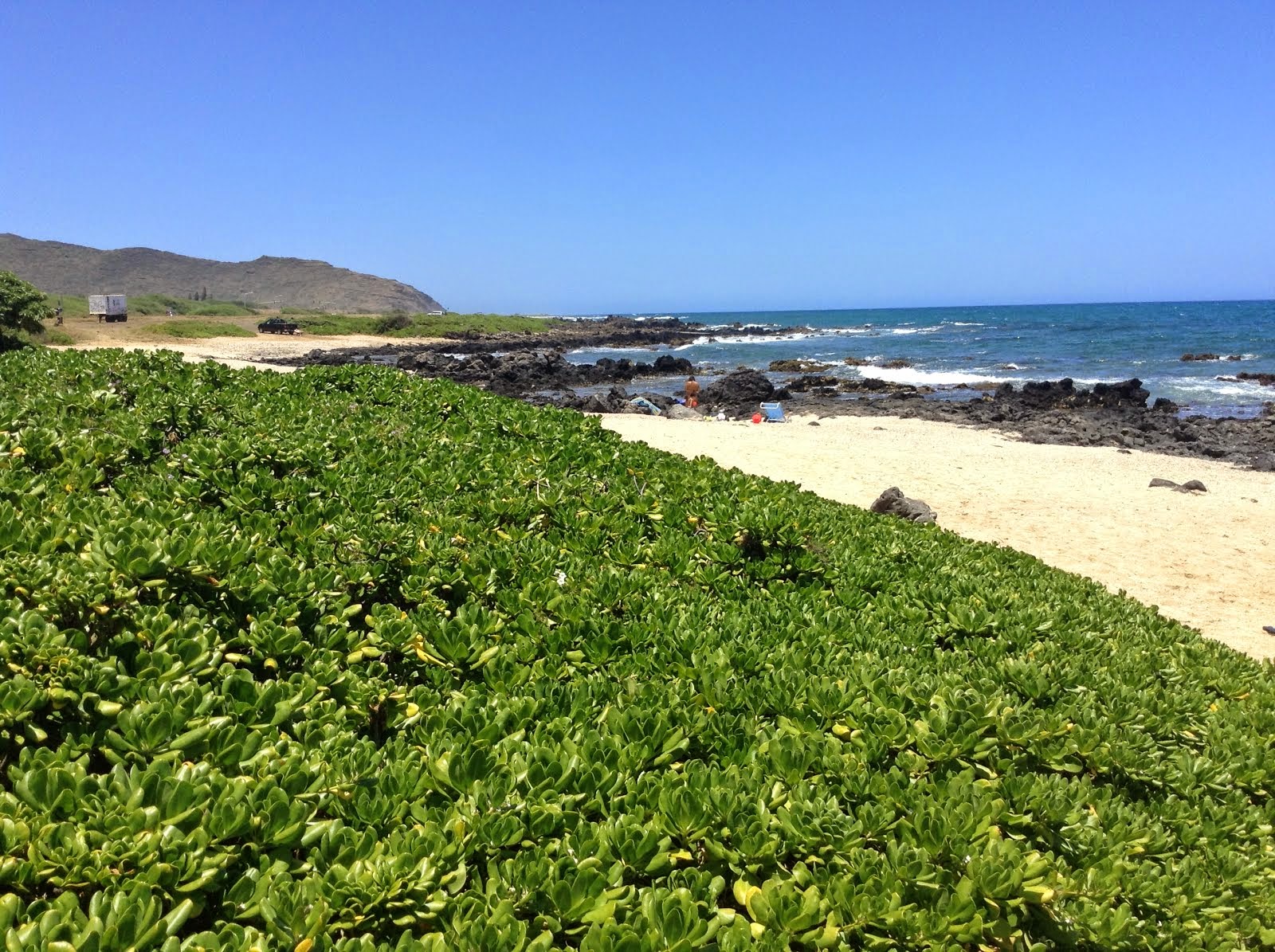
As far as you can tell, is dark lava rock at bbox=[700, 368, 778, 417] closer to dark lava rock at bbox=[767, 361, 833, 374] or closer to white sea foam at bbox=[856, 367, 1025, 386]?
white sea foam at bbox=[856, 367, 1025, 386]

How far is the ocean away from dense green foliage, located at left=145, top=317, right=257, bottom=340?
24656 millimetres

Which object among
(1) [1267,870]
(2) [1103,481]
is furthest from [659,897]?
(2) [1103,481]

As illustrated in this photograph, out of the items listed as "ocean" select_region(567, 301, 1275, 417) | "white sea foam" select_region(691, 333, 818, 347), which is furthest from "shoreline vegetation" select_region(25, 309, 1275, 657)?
"white sea foam" select_region(691, 333, 818, 347)

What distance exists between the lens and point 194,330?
51906 millimetres

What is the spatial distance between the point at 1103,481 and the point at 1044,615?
12.3 meters

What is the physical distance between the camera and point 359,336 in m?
62.4

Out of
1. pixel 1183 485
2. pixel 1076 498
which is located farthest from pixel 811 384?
pixel 1076 498

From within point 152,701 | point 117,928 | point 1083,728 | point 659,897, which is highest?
point 152,701

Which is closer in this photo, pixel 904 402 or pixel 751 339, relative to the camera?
pixel 904 402

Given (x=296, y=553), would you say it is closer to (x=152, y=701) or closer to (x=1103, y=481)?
(x=152, y=701)

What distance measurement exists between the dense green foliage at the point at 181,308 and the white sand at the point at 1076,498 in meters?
70.4

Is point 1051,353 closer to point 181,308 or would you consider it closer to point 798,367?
point 798,367

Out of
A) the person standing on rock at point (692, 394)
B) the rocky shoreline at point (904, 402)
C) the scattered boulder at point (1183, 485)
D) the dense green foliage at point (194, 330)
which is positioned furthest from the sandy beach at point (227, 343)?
the scattered boulder at point (1183, 485)

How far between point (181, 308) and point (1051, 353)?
79499 millimetres
